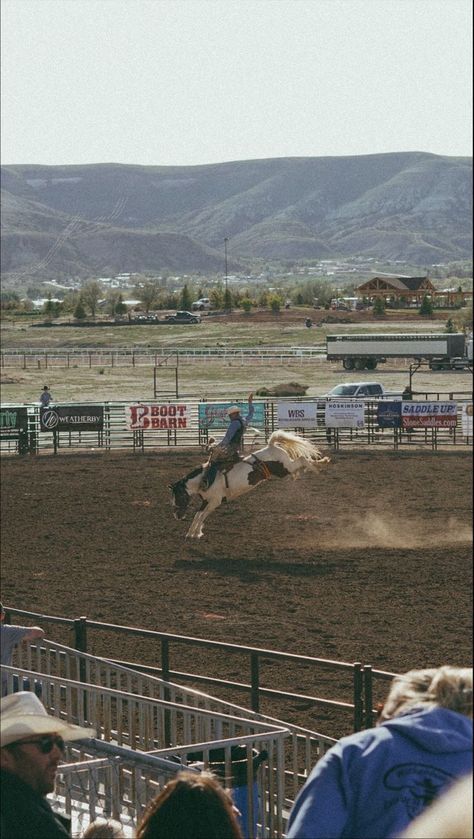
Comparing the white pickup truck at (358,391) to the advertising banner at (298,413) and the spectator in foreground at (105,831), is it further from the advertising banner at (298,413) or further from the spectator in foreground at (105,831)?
the spectator in foreground at (105,831)

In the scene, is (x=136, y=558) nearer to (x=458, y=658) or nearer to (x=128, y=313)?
(x=458, y=658)

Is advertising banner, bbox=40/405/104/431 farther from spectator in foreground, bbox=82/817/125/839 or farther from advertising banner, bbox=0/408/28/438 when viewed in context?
spectator in foreground, bbox=82/817/125/839

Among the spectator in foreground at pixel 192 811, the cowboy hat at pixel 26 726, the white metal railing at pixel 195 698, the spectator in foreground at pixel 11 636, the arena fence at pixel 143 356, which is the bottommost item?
the white metal railing at pixel 195 698

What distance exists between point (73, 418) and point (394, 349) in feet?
92.5

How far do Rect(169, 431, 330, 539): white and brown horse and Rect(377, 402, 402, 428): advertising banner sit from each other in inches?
500

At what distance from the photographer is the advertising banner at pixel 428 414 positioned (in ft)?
101

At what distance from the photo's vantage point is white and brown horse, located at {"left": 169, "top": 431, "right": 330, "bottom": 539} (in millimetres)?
17984

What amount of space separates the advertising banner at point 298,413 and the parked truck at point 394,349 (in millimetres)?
21715

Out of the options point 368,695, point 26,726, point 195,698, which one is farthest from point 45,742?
point 368,695

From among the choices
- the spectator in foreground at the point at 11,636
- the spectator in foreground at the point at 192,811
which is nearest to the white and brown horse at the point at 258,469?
the spectator in foreground at the point at 11,636

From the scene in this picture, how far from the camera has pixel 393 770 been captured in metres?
2.68

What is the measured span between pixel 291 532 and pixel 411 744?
17.6 meters

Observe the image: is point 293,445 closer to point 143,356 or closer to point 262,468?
point 262,468

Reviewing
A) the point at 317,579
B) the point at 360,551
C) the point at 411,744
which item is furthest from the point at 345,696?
the point at 411,744
